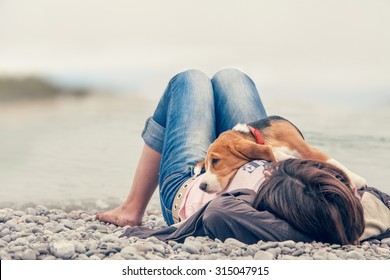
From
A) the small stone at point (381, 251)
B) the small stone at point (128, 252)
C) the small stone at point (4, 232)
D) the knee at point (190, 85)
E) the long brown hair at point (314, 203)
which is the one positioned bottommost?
the small stone at point (4, 232)

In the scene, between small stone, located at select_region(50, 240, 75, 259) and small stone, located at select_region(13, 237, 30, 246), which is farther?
small stone, located at select_region(13, 237, 30, 246)

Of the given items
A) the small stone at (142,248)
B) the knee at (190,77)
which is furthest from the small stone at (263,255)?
the knee at (190,77)

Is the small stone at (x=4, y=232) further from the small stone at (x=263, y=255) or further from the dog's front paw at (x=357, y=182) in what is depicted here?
the dog's front paw at (x=357, y=182)

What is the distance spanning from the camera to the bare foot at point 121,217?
2805 millimetres

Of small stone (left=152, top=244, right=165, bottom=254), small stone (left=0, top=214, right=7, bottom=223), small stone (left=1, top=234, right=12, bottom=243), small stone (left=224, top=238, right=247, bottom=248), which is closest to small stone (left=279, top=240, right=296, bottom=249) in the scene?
small stone (left=224, top=238, right=247, bottom=248)

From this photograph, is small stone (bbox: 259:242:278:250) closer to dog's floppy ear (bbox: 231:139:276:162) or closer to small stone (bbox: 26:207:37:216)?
dog's floppy ear (bbox: 231:139:276:162)

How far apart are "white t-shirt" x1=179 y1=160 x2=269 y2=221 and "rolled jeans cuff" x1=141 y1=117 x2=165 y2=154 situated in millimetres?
348

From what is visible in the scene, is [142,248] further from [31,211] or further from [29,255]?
[31,211]

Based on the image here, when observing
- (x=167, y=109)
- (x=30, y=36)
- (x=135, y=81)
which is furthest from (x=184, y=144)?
(x=30, y=36)

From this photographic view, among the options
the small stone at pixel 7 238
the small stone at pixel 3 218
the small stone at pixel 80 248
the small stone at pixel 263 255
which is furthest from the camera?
the small stone at pixel 3 218

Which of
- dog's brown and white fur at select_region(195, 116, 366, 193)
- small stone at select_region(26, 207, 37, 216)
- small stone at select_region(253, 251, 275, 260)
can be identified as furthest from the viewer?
small stone at select_region(26, 207, 37, 216)

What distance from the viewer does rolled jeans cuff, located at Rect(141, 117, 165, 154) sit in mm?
2691

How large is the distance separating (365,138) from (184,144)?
878 millimetres

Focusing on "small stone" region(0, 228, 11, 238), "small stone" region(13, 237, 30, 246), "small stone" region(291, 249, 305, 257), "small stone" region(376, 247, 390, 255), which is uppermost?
"small stone" region(291, 249, 305, 257)
